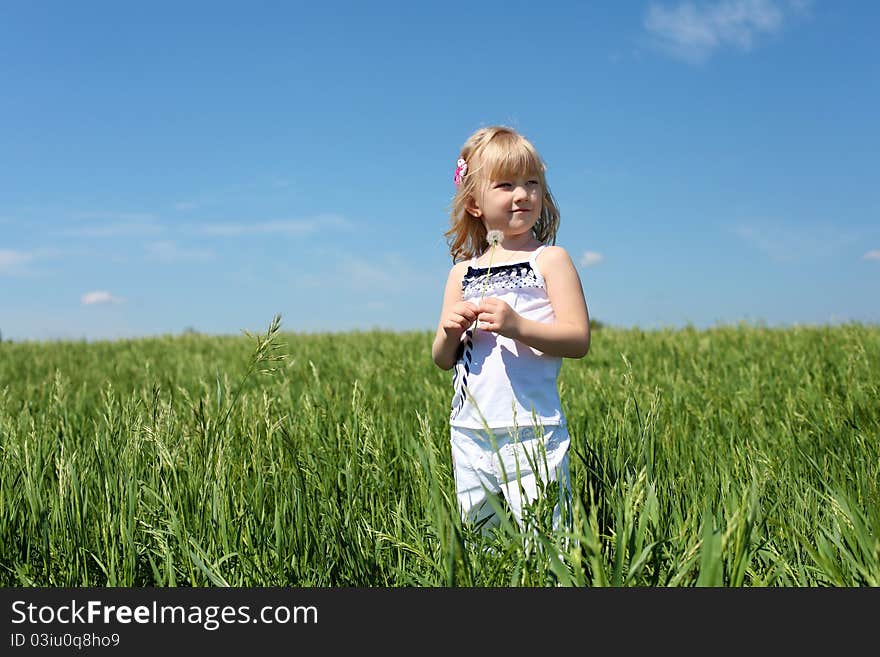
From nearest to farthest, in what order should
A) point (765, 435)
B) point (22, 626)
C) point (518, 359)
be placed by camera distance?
point (22, 626)
point (518, 359)
point (765, 435)

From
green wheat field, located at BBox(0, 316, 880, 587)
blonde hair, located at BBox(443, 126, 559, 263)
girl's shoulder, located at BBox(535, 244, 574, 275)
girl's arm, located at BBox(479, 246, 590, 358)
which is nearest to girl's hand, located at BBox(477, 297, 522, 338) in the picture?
girl's arm, located at BBox(479, 246, 590, 358)

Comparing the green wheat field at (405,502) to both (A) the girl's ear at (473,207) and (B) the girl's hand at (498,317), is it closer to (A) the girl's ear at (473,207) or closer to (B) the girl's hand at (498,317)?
(B) the girl's hand at (498,317)

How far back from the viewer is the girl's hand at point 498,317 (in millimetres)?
2102

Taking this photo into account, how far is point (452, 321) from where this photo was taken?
7.27 feet

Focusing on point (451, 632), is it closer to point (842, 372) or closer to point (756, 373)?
point (756, 373)

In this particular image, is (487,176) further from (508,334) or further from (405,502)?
(405,502)

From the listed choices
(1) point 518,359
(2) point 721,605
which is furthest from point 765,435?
(2) point 721,605

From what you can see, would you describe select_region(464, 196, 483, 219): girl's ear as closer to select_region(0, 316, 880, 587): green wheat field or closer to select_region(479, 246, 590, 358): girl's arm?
select_region(479, 246, 590, 358): girl's arm

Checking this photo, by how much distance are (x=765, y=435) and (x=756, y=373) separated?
180 centimetres

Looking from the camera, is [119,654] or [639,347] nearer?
[119,654]

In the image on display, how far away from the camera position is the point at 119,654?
4.81ft

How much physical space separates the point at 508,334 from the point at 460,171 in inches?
29.3

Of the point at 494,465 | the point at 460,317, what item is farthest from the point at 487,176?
the point at 494,465

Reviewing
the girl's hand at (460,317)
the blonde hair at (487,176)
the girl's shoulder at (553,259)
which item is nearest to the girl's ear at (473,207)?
the blonde hair at (487,176)
